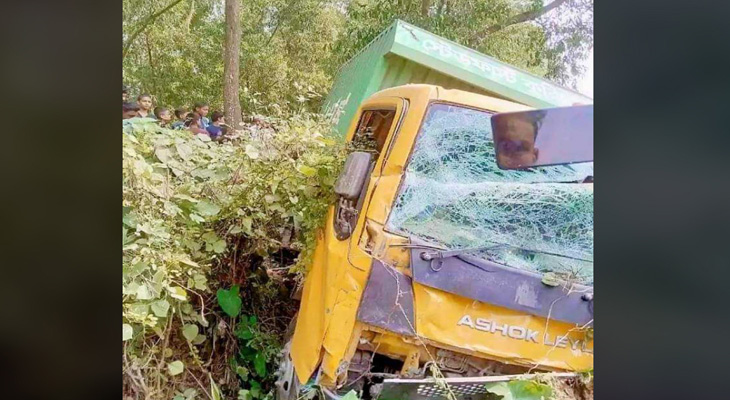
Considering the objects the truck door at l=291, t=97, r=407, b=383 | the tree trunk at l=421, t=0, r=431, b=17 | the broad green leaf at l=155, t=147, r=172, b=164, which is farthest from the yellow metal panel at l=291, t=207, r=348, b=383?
the tree trunk at l=421, t=0, r=431, b=17

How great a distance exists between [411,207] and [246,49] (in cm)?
126

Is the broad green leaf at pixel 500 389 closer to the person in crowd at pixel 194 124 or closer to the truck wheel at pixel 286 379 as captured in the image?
the truck wheel at pixel 286 379

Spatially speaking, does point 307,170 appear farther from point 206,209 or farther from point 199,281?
point 199,281

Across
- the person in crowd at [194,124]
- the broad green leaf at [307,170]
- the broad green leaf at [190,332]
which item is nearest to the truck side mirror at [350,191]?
the broad green leaf at [307,170]

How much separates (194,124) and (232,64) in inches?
12.5

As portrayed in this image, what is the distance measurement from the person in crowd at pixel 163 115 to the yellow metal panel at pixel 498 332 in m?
1.32

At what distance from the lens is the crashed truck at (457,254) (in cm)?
162

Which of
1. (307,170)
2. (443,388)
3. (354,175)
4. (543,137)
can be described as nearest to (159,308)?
(307,170)

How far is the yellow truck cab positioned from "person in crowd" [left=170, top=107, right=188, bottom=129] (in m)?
0.95

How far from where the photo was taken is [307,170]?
2.14 m

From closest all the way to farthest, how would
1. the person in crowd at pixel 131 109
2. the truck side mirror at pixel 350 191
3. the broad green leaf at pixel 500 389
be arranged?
the broad green leaf at pixel 500 389 → the truck side mirror at pixel 350 191 → the person in crowd at pixel 131 109
